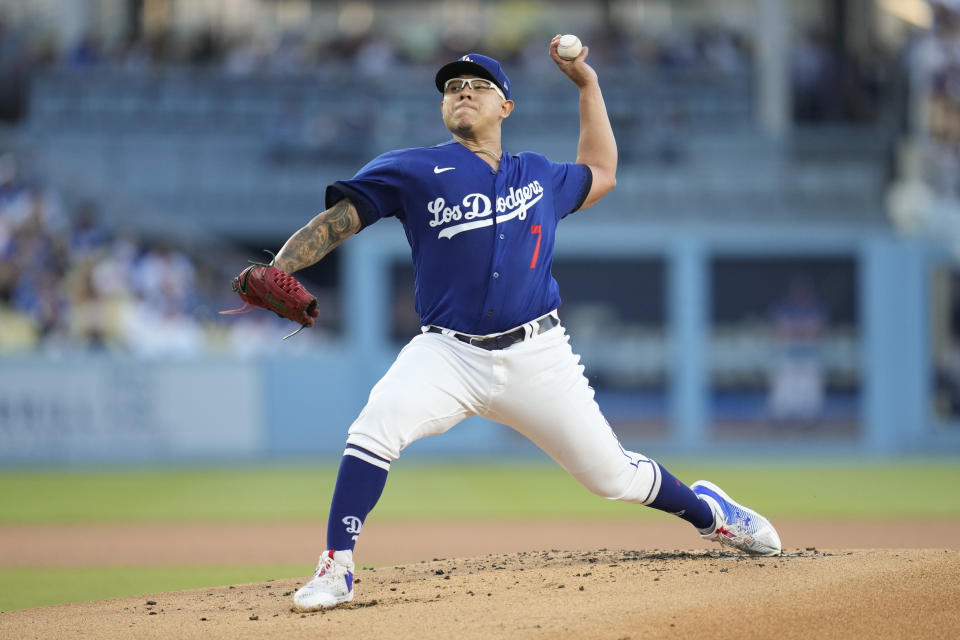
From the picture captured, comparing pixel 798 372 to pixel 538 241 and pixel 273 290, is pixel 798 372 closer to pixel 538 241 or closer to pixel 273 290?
pixel 538 241

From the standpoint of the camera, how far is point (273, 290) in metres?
3.89

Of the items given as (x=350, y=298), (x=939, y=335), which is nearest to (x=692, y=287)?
(x=939, y=335)

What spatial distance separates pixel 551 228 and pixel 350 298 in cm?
985

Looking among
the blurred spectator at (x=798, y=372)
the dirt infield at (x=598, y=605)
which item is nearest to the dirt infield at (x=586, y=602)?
the dirt infield at (x=598, y=605)

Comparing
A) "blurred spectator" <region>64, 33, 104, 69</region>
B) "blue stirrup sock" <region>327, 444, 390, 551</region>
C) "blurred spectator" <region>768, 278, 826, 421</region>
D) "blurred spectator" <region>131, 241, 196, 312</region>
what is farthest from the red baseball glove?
"blurred spectator" <region>64, 33, 104, 69</region>

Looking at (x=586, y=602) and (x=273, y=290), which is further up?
(x=273, y=290)

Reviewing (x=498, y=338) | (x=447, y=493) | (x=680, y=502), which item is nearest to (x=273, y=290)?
(x=498, y=338)

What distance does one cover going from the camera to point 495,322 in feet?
13.9

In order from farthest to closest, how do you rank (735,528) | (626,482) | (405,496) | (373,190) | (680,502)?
(405,496), (735,528), (680,502), (626,482), (373,190)

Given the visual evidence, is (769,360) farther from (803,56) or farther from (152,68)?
(152,68)

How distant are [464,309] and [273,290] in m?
0.70

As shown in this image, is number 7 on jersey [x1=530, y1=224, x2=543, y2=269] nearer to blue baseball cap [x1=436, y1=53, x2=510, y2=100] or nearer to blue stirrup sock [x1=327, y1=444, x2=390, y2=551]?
A: blue baseball cap [x1=436, y1=53, x2=510, y2=100]

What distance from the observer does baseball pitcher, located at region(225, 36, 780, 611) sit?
412 centimetres

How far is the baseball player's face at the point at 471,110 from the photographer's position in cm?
433
